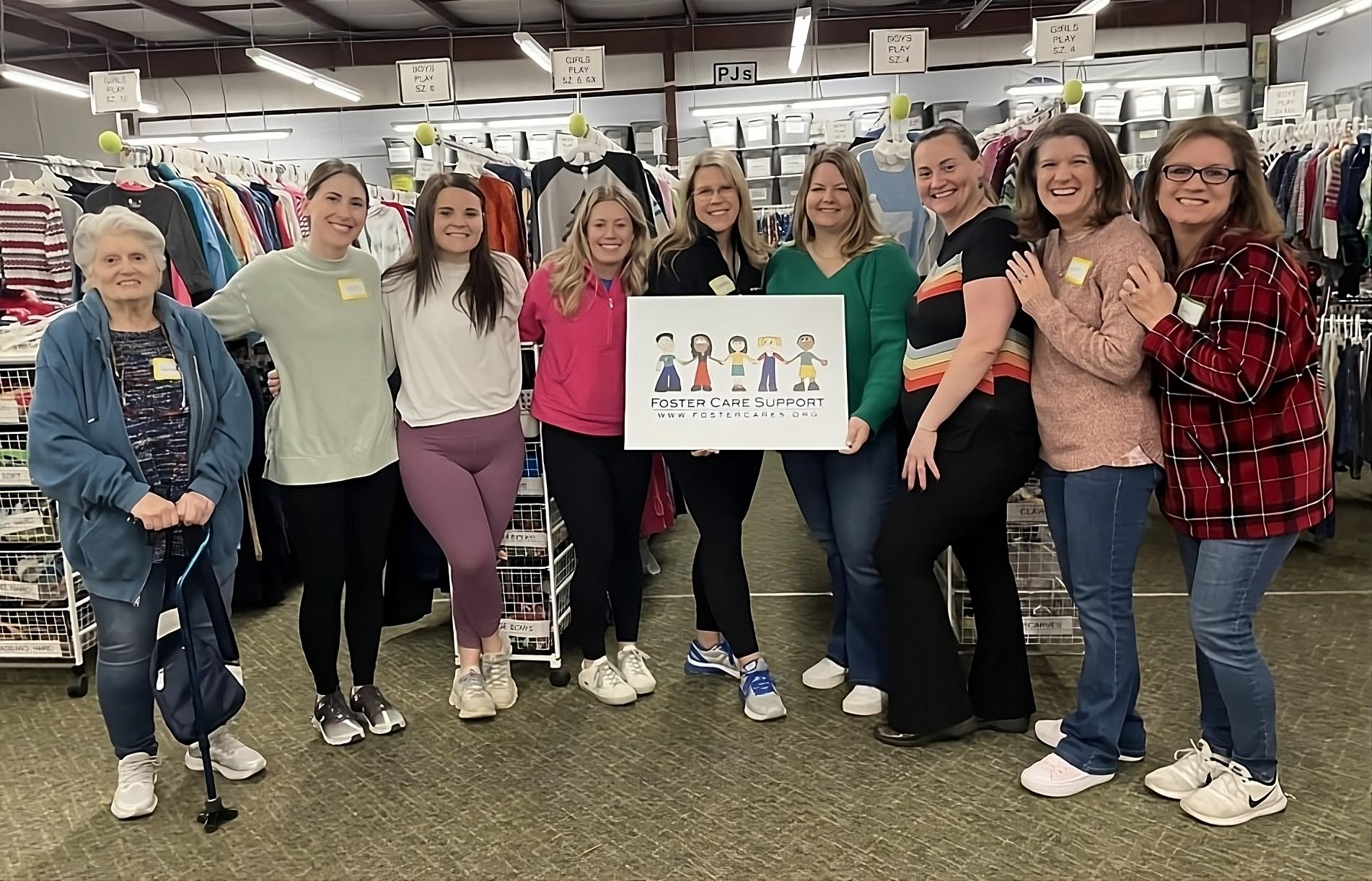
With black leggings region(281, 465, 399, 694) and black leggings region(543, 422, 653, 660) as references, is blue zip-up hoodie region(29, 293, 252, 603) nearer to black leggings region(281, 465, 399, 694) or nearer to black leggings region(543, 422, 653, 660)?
black leggings region(281, 465, 399, 694)

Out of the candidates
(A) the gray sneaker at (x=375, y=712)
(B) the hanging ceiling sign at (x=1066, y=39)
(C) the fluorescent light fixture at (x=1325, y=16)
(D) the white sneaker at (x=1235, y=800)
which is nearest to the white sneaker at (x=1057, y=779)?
(D) the white sneaker at (x=1235, y=800)

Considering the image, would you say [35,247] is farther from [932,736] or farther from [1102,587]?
[1102,587]

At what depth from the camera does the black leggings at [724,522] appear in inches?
113

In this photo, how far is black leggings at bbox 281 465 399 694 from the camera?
2.68m

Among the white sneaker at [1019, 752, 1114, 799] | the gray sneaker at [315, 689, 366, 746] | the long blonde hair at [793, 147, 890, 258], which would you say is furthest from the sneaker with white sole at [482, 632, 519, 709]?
the long blonde hair at [793, 147, 890, 258]

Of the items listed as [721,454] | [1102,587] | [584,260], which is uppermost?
[584,260]

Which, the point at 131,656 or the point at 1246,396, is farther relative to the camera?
the point at 131,656

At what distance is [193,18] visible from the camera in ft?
36.7

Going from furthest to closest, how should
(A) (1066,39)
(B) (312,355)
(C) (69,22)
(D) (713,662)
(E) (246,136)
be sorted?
(E) (246,136) < (C) (69,22) < (A) (1066,39) < (D) (713,662) < (B) (312,355)

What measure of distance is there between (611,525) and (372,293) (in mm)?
991

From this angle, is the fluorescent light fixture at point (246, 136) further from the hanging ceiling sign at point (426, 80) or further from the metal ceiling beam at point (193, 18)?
the hanging ceiling sign at point (426, 80)

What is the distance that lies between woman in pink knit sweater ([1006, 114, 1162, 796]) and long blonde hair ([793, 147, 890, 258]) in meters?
0.45

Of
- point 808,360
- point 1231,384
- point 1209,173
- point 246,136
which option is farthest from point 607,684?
point 246,136

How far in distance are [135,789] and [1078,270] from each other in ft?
8.99
